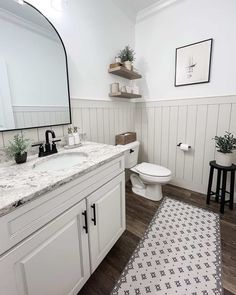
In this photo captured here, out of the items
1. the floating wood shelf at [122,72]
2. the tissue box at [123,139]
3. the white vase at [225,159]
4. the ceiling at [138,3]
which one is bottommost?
the white vase at [225,159]

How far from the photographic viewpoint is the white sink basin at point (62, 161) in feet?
3.75

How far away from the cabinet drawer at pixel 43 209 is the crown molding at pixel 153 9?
2218 mm

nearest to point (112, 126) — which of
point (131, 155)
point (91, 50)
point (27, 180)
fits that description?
point (131, 155)

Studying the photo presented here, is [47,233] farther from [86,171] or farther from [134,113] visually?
[134,113]

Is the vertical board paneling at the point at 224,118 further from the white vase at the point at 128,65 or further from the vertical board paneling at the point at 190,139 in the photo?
the white vase at the point at 128,65

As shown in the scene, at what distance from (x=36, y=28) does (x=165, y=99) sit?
5.46ft

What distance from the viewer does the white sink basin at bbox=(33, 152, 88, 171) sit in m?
1.14

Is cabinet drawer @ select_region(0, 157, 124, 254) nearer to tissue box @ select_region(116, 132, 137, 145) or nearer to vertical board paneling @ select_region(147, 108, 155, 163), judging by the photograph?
tissue box @ select_region(116, 132, 137, 145)

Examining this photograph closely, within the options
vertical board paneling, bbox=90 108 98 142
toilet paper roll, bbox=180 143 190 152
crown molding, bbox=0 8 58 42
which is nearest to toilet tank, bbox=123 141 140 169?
vertical board paneling, bbox=90 108 98 142

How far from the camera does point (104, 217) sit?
1120 millimetres

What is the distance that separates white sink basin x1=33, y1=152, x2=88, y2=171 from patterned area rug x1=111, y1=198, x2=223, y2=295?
885 mm

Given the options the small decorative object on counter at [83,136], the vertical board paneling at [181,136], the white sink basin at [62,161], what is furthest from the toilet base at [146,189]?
the white sink basin at [62,161]

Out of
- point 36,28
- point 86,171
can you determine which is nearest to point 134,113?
point 36,28

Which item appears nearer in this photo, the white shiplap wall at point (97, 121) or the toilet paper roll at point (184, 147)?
the white shiplap wall at point (97, 121)
